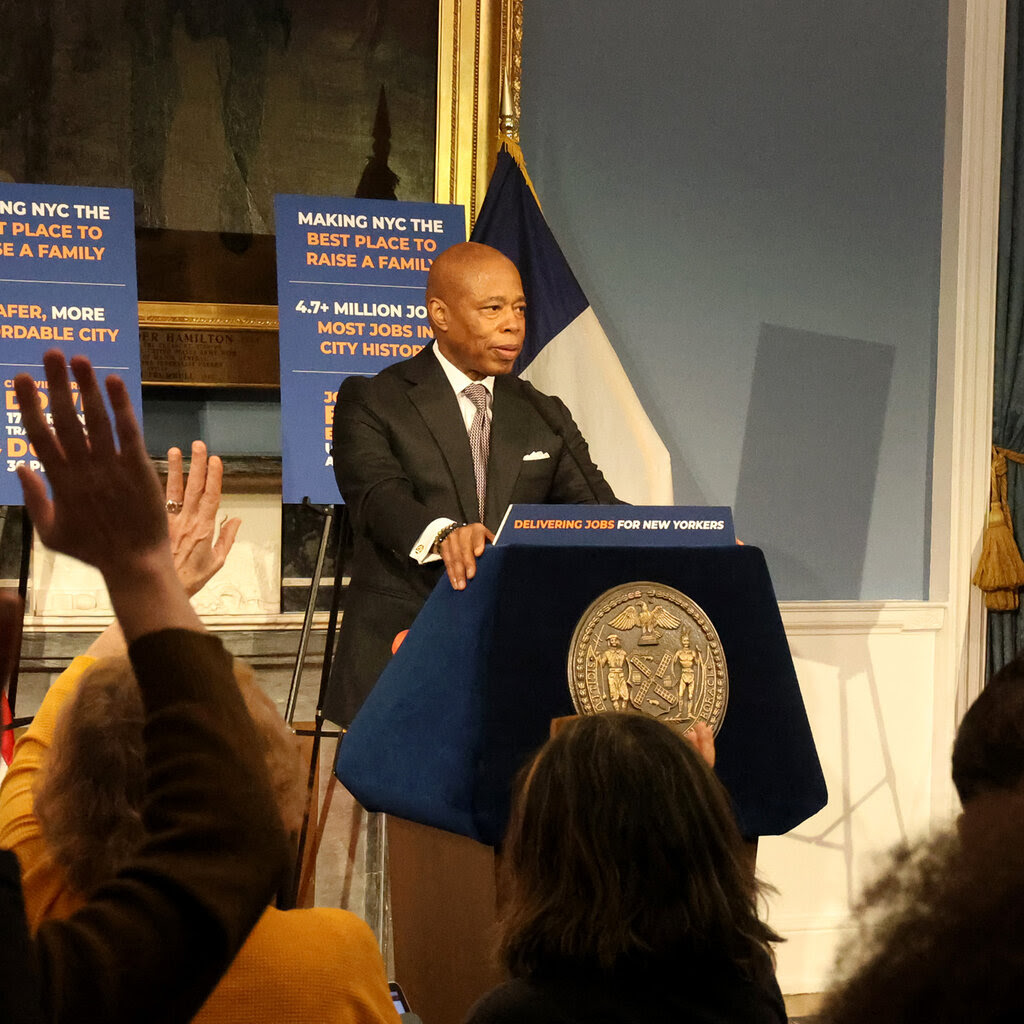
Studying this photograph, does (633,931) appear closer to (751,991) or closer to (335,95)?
(751,991)

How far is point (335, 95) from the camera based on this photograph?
165 inches

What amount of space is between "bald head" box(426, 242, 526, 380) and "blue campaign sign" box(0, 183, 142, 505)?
1.12 m

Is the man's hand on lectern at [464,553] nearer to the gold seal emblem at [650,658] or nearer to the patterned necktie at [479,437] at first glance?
the gold seal emblem at [650,658]

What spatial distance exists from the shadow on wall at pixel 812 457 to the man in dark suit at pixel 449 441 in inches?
57.9

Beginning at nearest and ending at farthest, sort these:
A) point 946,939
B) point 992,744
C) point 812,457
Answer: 1. point 946,939
2. point 992,744
3. point 812,457

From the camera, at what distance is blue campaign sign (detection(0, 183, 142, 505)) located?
3.78 meters

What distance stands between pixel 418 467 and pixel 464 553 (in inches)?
38.8

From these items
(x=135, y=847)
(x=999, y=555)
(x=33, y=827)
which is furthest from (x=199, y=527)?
(x=999, y=555)

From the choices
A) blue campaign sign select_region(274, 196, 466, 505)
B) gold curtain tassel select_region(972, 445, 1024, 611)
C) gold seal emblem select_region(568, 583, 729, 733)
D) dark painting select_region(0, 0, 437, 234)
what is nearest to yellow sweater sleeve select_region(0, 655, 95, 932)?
gold seal emblem select_region(568, 583, 729, 733)

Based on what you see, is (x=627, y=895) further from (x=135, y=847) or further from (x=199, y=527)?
(x=199, y=527)

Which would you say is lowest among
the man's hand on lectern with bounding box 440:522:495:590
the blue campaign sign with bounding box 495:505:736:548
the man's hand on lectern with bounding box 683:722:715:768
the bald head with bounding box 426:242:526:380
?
the man's hand on lectern with bounding box 683:722:715:768

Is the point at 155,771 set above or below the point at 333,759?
above

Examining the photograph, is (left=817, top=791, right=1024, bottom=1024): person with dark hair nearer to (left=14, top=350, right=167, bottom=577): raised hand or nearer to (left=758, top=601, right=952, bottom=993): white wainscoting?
(left=14, top=350, right=167, bottom=577): raised hand

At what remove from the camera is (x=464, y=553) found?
211cm
